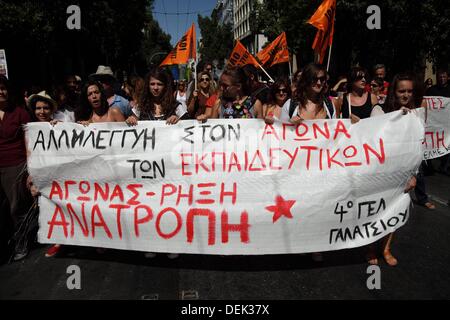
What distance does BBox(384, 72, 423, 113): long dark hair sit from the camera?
10.8ft

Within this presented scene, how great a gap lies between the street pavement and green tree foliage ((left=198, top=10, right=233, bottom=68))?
51.5 m

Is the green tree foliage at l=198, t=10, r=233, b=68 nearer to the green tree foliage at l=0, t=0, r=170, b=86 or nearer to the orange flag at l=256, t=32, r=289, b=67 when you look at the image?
the green tree foliage at l=0, t=0, r=170, b=86

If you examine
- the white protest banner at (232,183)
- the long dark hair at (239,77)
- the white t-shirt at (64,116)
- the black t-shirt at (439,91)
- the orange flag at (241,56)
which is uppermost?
the orange flag at (241,56)

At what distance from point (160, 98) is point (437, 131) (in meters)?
4.26

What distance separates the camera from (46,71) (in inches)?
757

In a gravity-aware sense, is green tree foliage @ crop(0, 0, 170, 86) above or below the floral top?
above

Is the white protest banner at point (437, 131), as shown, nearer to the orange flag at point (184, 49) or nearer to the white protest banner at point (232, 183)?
the white protest banner at point (232, 183)

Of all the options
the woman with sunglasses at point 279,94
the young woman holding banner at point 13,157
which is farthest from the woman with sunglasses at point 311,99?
the young woman holding banner at point 13,157

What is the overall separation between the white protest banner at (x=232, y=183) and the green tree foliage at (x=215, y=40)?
51.5 meters

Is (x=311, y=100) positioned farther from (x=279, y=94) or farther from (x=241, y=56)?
(x=241, y=56)

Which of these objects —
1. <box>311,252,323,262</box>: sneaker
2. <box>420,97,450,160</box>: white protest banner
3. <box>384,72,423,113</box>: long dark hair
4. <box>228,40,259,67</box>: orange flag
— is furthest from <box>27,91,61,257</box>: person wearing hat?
<box>420,97,450,160</box>: white protest banner

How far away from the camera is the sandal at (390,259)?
3.18m

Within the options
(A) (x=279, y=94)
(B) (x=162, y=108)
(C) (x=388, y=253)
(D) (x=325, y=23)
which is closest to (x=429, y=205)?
(C) (x=388, y=253)
